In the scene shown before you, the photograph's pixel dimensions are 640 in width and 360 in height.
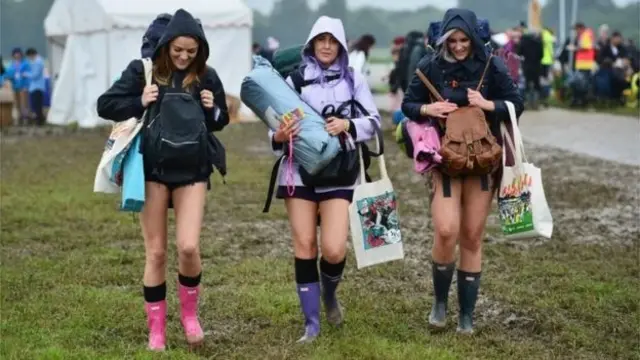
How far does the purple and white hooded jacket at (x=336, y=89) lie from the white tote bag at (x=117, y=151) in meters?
0.77

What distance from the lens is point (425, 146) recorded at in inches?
233

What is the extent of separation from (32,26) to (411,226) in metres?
39.2

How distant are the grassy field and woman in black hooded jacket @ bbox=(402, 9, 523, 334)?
600 millimetres

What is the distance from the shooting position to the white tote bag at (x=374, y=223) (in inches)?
237

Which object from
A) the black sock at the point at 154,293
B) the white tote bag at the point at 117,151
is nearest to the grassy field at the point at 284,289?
the black sock at the point at 154,293

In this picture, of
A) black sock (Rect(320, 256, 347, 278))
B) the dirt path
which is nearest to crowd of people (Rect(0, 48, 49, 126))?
the dirt path

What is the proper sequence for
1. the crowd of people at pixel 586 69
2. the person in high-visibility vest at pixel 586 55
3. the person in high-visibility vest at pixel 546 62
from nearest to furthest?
the crowd of people at pixel 586 69 < the person in high-visibility vest at pixel 586 55 < the person in high-visibility vest at pixel 546 62

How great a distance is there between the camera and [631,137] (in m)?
17.5

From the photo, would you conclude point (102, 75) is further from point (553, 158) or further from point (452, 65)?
point (452, 65)

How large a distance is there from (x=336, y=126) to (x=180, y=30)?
0.94 metres

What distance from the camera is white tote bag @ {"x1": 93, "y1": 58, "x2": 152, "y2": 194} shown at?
5.61m

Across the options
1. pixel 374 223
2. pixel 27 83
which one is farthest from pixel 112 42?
pixel 374 223

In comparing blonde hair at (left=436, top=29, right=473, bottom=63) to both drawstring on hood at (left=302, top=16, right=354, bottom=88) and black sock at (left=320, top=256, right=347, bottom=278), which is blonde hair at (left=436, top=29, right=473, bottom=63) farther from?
black sock at (left=320, top=256, right=347, bottom=278)

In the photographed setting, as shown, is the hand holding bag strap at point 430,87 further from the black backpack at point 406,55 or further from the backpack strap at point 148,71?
the black backpack at point 406,55
